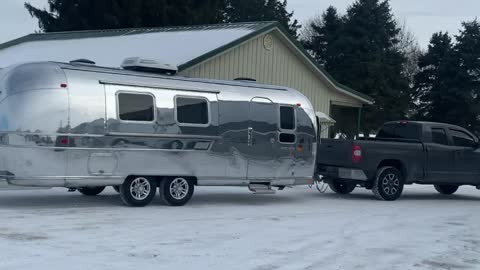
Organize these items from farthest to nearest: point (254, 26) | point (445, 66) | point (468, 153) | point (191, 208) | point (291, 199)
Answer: point (445, 66), point (254, 26), point (468, 153), point (291, 199), point (191, 208)

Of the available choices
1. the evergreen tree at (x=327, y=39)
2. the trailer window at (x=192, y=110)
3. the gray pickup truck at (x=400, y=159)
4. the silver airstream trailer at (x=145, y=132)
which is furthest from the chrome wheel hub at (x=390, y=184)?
the evergreen tree at (x=327, y=39)

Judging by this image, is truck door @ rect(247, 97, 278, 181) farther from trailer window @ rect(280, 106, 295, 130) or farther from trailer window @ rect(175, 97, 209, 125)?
trailer window @ rect(175, 97, 209, 125)

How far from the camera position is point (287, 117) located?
14703 mm

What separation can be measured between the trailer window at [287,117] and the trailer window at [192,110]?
189 centimetres

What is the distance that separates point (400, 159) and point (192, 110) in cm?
558

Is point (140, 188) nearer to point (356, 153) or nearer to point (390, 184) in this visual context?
point (356, 153)

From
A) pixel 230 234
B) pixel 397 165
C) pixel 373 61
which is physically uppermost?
pixel 373 61

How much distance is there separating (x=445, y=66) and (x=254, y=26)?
75.5 ft

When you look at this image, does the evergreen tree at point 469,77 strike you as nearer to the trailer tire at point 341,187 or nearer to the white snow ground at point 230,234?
the trailer tire at point 341,187

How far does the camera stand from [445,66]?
141ft

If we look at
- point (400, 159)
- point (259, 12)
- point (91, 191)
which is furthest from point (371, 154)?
point (259, 12)

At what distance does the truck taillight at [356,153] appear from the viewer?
15.7 m

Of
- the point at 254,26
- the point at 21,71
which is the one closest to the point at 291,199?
the point at 21,71

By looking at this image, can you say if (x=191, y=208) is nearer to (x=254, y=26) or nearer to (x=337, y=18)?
(x=254, y=26)
